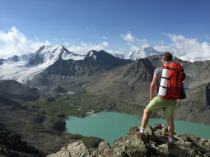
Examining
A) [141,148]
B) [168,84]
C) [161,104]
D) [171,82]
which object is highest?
[171,82]

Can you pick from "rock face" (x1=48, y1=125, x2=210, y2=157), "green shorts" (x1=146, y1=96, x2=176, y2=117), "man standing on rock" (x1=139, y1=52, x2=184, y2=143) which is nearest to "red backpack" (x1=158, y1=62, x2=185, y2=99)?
"man standing on rock" (x1=139, y1=52, x2=184, y2=143)

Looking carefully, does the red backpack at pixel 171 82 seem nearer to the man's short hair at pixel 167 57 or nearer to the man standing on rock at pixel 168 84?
the man standing on rock at pixel 168 84

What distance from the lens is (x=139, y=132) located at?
79.0 ft

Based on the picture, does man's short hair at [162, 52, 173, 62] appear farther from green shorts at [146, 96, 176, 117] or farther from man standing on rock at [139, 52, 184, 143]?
green shorts at [146, 96, 176, 117]

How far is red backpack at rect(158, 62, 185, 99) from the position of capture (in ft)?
69.1

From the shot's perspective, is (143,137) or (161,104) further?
(143,137)

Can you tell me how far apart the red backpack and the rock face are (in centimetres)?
381

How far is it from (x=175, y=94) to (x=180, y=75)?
114 cm

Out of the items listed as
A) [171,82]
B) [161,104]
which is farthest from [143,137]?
[171,82]

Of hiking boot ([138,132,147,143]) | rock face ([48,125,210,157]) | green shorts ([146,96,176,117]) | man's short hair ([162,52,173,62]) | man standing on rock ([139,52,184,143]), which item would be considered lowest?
rock face ([48,125,210,157])

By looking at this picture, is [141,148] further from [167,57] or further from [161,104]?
[167,57]

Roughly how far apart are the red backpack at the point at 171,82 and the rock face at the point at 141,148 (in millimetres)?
3814

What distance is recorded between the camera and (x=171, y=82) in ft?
69.1

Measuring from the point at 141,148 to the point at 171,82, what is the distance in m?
4.61
